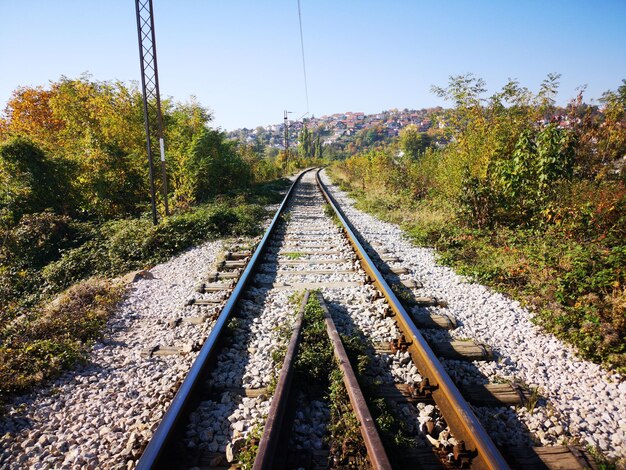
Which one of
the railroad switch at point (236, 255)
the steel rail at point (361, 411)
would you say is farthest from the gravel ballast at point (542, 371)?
the railroad switch at point (236, 255)

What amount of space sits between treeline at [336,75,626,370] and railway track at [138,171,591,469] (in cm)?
132

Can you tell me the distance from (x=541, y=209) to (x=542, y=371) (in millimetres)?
4254

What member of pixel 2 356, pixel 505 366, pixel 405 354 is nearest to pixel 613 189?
pixel 505 366

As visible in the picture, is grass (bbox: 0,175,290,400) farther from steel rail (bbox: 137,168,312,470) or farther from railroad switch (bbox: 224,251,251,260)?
railroad switch (bbox: 224,251,251,260)

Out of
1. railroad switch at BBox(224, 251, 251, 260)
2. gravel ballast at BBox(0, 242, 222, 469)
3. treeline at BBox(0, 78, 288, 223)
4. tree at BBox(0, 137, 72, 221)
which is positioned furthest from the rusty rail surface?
tree at BBox(0, 137, 72, 221)

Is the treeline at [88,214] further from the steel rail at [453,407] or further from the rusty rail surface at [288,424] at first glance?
the steel rail at [453,407]

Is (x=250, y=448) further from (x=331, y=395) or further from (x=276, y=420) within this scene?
(x=331, y=395)

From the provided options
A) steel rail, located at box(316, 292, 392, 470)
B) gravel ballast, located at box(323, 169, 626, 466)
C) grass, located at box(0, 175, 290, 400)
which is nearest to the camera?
steel rail, located at box(316, 292, 392, 470)

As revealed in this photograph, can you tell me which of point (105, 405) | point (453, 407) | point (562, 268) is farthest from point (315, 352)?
point (562, 268)

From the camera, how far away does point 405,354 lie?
9.80ft

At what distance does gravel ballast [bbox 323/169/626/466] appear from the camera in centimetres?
225

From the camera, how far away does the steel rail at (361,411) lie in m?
1.77

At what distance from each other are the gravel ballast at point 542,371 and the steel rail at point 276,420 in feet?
4.42

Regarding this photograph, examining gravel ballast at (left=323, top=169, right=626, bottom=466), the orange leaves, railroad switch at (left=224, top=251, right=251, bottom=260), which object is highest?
the orange leaves
